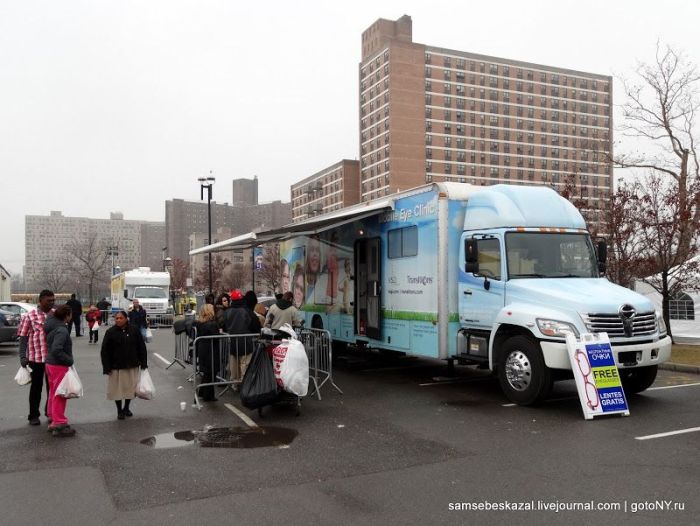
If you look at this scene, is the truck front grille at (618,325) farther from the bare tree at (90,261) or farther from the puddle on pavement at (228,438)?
the bare tree at (90,261)

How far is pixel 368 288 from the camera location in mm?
12234

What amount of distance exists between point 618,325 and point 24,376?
7.92 metres

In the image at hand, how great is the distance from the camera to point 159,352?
17.6 metres

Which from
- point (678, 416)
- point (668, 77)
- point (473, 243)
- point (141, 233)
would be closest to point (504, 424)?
point (678, 416)

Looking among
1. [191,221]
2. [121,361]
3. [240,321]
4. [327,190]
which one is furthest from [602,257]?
[191,221]

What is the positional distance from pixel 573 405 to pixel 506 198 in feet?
10.8

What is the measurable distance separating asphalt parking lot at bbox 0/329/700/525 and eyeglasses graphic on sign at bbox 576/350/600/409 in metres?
0.26

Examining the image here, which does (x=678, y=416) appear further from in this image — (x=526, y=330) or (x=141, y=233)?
(x=141, y=233)

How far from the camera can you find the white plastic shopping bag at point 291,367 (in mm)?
8016

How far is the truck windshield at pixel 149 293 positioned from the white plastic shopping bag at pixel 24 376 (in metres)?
24.7

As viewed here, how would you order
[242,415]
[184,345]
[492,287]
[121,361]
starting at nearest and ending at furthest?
[121,361] → [242,415] → [492,287] → [184,345]

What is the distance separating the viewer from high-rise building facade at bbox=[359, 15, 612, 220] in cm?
11106

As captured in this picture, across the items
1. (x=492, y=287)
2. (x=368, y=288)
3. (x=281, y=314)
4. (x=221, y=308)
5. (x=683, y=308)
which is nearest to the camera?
(x=492, y=287)

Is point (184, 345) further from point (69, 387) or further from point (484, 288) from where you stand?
point (484, 288)
